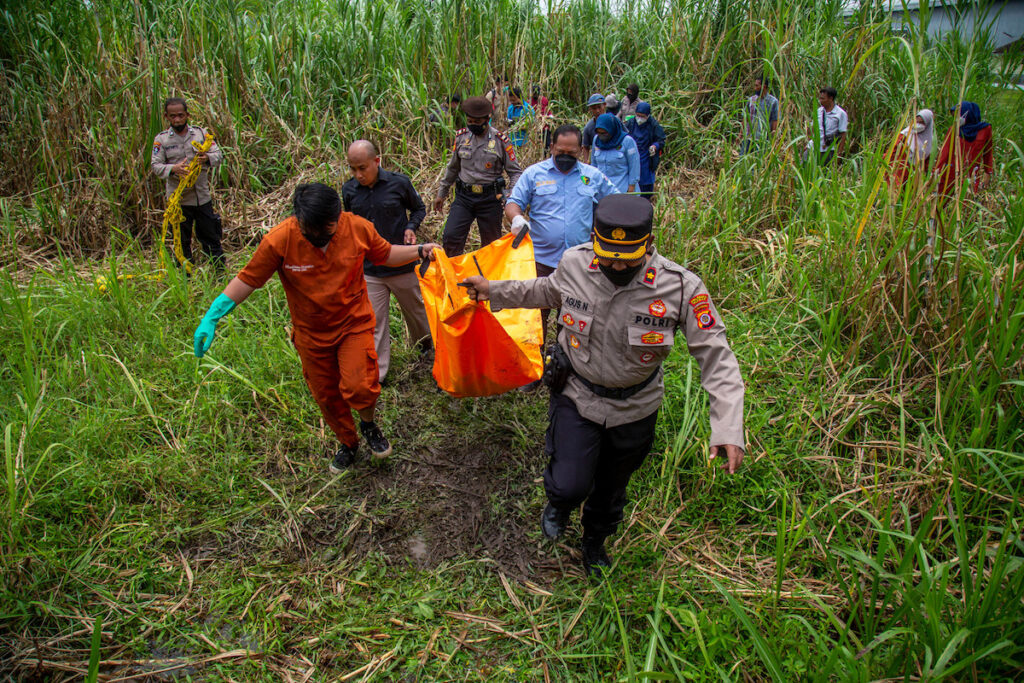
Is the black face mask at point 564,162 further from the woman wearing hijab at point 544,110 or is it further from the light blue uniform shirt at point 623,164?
the woman wearing hijab at point 544,110

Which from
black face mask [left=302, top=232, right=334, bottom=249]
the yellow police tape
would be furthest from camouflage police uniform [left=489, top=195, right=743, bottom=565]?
the yellow police tape

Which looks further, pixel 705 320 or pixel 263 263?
pixel 263 263

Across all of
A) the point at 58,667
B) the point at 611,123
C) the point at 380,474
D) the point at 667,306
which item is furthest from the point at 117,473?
the point at 611,123

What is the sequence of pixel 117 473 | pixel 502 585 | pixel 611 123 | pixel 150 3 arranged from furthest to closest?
pixel 150 3, pixel 611 123, pixel 117 473, pixel 502 585

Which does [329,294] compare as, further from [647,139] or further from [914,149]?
[647,139]

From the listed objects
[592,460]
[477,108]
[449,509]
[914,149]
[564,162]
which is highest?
[477,108]

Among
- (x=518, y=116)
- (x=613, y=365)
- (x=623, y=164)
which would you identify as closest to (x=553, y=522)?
(x=613, y=365)

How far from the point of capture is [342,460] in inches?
140

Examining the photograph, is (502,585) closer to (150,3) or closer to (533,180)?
(533,180)

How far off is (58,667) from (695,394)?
3.22 m

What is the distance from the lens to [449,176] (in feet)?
17.7

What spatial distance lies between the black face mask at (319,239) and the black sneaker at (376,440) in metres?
1.08

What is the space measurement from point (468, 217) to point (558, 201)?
1450 mm

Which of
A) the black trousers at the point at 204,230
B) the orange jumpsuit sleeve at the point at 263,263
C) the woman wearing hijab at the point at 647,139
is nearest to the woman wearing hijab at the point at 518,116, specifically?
the woman wearing hijab at the point at 647,139
